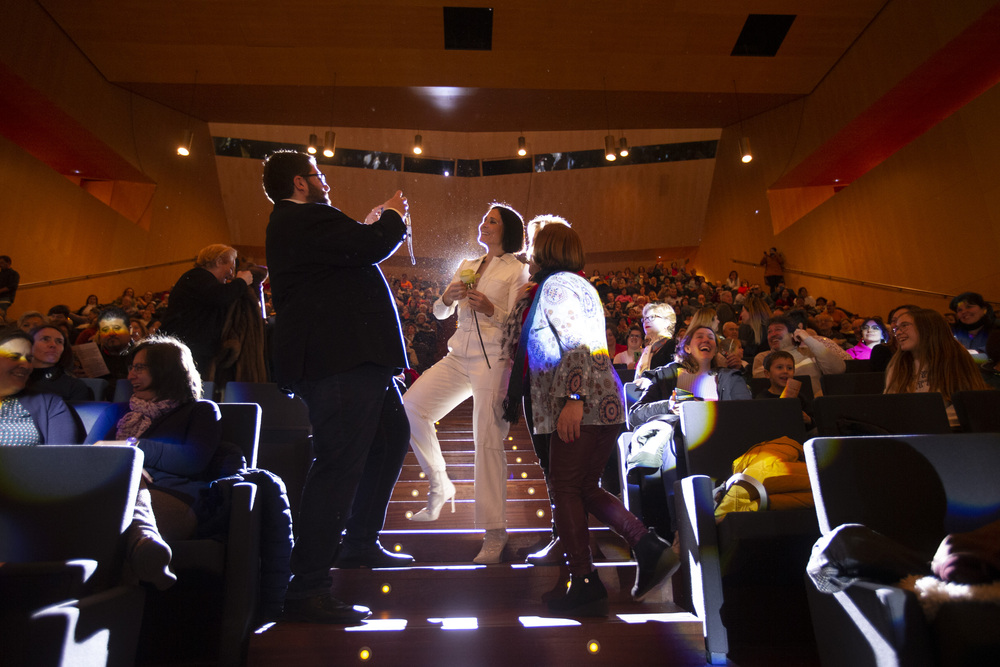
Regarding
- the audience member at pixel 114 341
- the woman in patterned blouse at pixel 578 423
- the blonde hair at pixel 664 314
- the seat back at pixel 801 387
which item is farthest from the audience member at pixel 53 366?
the seat back at pixel 801 387

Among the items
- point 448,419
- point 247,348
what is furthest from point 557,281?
point 448,419

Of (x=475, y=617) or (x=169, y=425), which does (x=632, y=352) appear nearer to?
(x=475, y=617)

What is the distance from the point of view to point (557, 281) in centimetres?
198

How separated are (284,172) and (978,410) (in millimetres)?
2477

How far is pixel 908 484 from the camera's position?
1466 mm

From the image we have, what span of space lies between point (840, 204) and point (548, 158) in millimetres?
5725

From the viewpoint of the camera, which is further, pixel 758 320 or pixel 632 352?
pixel 758 320

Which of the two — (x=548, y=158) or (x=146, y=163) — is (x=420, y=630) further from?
(x=548, y=158)

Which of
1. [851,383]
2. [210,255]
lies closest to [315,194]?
[210,255]

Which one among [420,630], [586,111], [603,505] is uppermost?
[586,111]

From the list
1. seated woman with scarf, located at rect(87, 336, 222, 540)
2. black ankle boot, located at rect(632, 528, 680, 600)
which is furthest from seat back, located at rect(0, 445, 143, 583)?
black ankle boot, located at rect(632, 528, 680, 600)

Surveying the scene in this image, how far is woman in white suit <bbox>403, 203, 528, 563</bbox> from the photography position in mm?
2186

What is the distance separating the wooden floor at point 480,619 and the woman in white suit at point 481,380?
15cm

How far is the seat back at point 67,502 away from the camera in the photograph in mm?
1370
